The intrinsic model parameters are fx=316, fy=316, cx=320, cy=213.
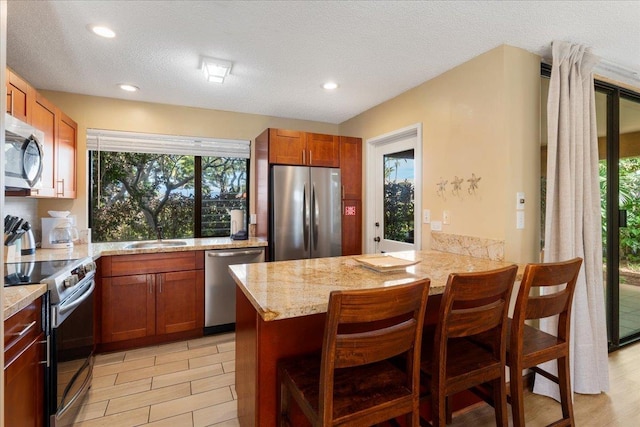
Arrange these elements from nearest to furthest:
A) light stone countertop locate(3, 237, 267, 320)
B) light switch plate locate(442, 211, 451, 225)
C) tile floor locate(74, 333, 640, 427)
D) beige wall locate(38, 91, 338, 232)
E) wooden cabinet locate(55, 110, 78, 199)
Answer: light stone countertop locate(3, 237, 267, 320), tile floor locate(74, 333, 640, 427), light switch plate locate(442, 211, 451, 225), wooden cabinet locate(55, 110, 78, 199), beige wall locate(38, 91, 338, 232)

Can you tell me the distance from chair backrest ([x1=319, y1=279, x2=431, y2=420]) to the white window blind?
318 cm

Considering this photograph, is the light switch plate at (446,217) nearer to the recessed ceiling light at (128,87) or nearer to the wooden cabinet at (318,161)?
the wooden cabinet at (318,161)

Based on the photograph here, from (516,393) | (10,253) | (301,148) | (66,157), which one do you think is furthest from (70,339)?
(301,148)

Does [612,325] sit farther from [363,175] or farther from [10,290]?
[10,290]

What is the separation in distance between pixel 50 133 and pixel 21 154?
828 mm

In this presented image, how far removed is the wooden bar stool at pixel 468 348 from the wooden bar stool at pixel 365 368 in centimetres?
17

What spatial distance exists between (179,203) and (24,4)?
7.36 ft

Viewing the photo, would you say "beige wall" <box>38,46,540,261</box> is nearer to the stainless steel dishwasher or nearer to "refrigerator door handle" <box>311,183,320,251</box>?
"refrigerator door handle" <box>311,183,320,251</box>

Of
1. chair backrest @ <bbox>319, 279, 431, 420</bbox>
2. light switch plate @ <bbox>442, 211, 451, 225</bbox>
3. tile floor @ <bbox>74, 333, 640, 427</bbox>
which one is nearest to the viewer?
chair backrest @ <bbox>319, 279, 431, 420</bbox>

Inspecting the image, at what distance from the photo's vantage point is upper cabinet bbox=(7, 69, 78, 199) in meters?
2.14

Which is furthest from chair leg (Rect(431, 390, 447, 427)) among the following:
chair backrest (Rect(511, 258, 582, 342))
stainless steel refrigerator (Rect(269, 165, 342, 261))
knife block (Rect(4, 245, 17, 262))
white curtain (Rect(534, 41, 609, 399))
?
knife block (Rect(4, 245, 17, 262))

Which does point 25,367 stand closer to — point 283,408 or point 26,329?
point 26,329

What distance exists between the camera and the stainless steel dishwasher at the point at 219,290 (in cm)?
321

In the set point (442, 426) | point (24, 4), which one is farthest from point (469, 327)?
point (24, 4)
